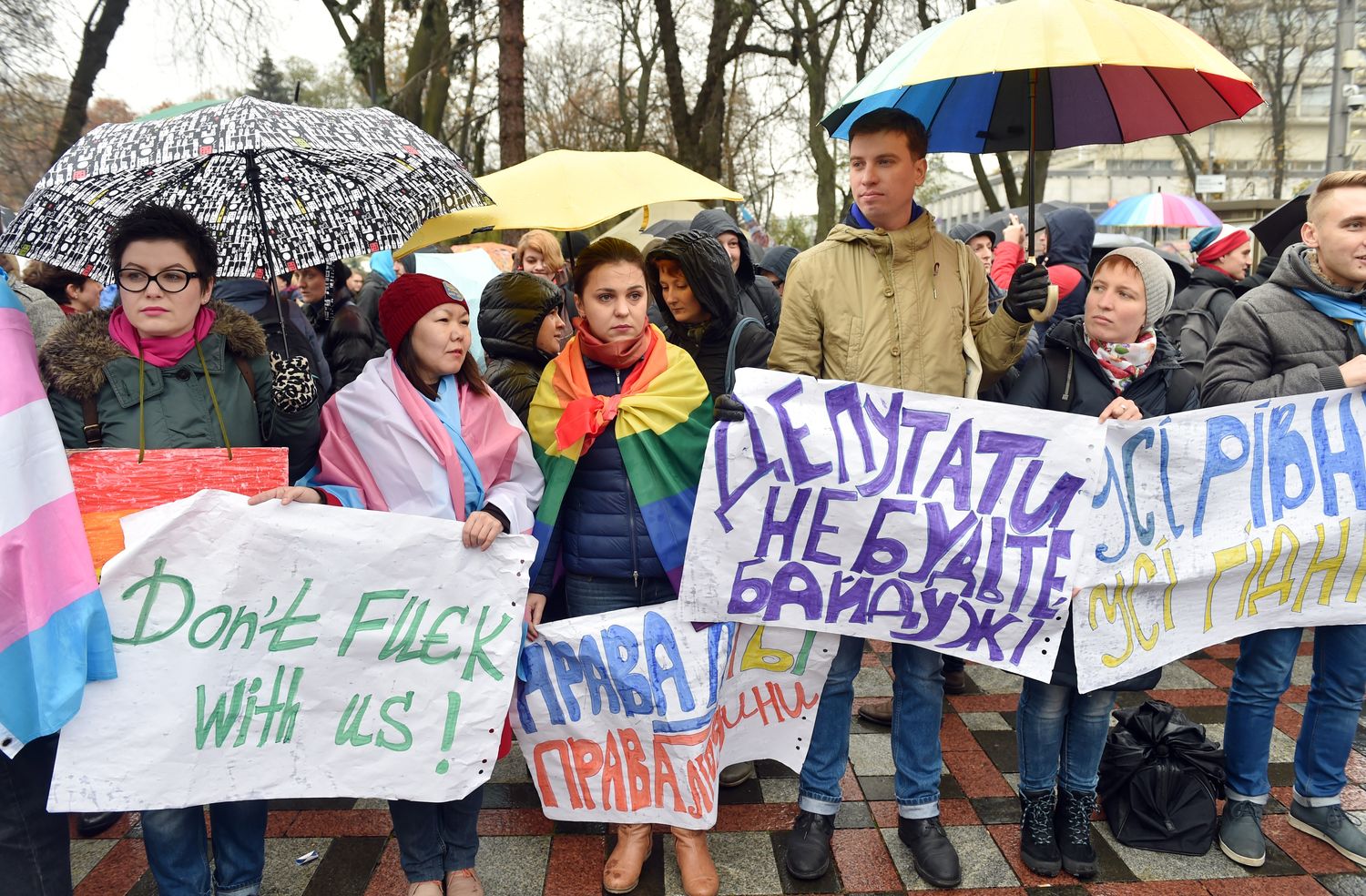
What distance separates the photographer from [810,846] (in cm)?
A: 296

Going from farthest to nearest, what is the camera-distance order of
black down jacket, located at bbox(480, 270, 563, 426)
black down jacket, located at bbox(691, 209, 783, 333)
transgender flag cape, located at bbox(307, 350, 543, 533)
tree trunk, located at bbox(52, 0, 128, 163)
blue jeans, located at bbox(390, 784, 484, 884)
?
tree trunk, located at bbox(52, 0, 128, 163) → black down jacket, located at bbox(691, 209, 783, 333) → black down jacket, located at bbox(480, 270, 563, 426) → blue jeans, located at bbox(390, 784, 484, 884) → transgender flag cape, located at bbox(307, 350, 543, 533)

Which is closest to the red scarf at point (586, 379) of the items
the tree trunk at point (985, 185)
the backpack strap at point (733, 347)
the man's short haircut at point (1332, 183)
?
the backpack strap at point (733, 347)

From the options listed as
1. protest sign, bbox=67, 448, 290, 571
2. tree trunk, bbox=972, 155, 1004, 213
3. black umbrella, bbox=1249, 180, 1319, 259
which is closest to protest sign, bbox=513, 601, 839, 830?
protest sign, bbox=67, 448, 290, 571

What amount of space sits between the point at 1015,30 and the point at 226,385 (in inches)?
87.5

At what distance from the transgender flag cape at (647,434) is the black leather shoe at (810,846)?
0.88 metres

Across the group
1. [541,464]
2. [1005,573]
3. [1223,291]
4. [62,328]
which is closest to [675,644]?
[541,464]

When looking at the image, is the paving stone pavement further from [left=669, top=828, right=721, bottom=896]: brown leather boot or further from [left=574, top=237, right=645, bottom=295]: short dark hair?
[left=574, top=237, right=645, bottom=295]: short dark hair

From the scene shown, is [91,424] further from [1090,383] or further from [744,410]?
[1090,383]

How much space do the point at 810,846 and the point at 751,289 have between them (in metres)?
2.46

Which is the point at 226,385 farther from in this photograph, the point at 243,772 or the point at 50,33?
the point at 50,33

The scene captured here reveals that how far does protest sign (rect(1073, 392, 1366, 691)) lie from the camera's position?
9.20 ft

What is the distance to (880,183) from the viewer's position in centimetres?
281

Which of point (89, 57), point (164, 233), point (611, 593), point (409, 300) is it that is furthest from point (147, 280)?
point (89, 57)

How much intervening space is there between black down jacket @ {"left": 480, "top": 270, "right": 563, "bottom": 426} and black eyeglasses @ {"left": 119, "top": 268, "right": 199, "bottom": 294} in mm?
1105
